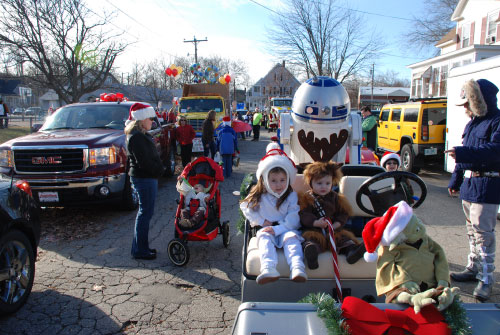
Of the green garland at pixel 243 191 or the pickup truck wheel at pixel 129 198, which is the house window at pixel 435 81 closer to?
the pickup truck wheel at pixel 129 198

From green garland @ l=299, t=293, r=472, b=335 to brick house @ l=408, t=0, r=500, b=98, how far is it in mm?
21278

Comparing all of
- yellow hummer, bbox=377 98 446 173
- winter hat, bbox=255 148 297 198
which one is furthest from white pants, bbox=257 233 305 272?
yellow hummer, bbox=377 98 446 173

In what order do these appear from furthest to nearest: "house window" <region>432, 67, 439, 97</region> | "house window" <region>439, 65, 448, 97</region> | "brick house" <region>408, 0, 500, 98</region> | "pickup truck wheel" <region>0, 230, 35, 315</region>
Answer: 1. "house window" <region>432, 67, 439, 97</region>
2. "house window" <region>439, 65, 448, 97</region>
3. "brick house" <region>408, 0, 500, 98</region>
4. "pickup truck wheel" <region>0, 230, 35, 315</region>

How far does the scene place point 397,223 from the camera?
2.08 metres

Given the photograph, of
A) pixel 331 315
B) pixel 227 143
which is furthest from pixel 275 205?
pixel 227 143

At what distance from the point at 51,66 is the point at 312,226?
53.7 feet

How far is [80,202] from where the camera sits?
5.60 meters

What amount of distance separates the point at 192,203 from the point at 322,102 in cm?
242

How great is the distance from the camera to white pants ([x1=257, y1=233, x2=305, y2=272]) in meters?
2.69

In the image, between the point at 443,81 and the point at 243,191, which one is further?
the point at 443,81

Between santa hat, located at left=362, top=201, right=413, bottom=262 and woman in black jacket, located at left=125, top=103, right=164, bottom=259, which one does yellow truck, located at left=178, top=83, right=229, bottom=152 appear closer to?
woman in black jacket, located at left=125, top=103, right=164, bottom=259

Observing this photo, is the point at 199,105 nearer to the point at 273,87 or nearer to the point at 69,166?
the point at 69,166

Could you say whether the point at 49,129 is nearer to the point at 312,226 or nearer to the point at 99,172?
the point at 99,172

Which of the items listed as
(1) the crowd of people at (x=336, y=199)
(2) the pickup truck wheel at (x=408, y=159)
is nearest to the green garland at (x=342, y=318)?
(1) the crowd of people at (x=336, y=199)
